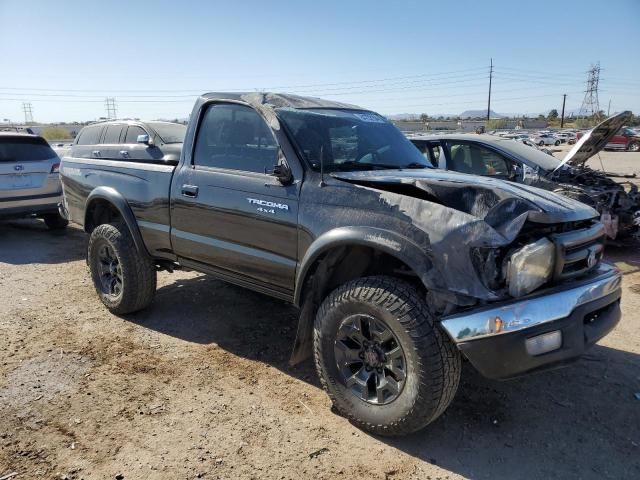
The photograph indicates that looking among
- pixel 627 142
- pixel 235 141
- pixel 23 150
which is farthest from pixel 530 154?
pixel 627 142

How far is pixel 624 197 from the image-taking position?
697 cm

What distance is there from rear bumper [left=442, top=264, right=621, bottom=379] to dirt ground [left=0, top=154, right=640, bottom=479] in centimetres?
61

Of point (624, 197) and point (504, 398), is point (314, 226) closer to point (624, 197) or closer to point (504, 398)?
point (504, 398)

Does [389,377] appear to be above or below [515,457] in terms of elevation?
above

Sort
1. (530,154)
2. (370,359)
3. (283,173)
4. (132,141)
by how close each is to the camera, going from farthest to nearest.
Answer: (132,141)
(530,154)
(283,173)
(370,359)

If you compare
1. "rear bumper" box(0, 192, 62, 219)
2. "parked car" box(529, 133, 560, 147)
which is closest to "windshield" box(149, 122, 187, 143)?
"rear bumper" box(0, 192, 62, 219)

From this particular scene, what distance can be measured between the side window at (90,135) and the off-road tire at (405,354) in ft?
24.9

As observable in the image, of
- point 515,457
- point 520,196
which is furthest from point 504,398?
point 520,196

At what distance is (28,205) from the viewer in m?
8.50

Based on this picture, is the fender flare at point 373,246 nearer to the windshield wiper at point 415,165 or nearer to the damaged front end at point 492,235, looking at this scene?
the damaged front end at point 492,235

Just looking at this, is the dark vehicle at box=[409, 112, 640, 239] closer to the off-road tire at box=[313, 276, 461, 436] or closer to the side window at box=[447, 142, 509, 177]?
the side window at box=[447, 142, 509, 177]

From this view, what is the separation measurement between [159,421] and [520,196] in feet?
8.33

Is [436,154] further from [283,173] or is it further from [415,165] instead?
[283,173]

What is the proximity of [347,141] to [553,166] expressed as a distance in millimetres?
4296
